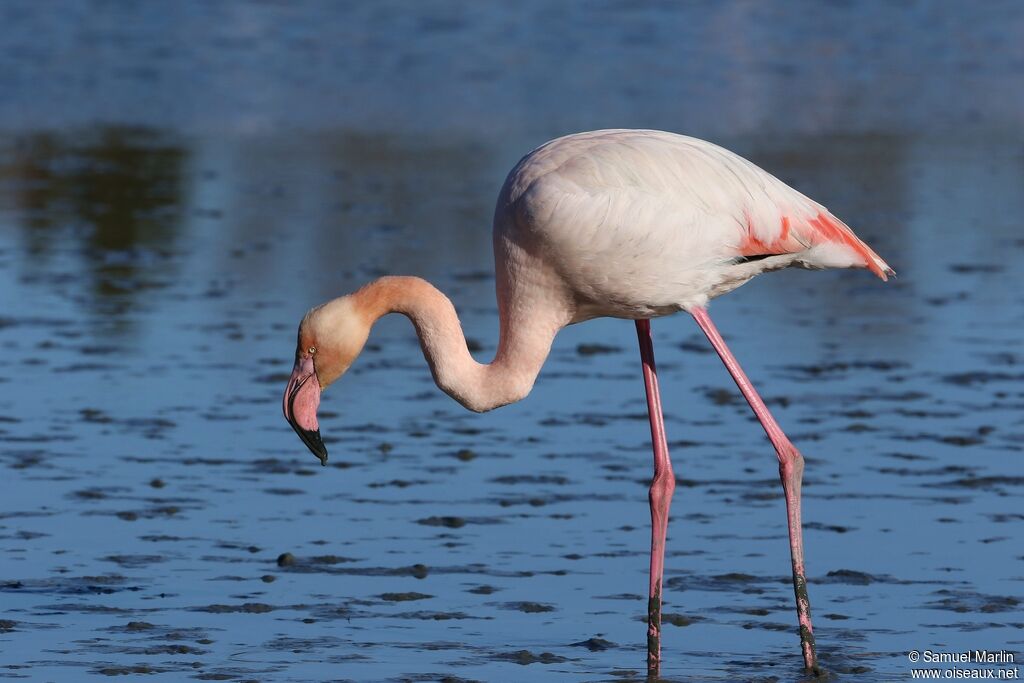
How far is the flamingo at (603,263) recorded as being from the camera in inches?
243

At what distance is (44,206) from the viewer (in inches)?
570

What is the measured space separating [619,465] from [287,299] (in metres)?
3.84

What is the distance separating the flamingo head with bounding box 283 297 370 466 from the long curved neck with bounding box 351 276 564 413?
5 centimetres

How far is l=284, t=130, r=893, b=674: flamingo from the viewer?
6184 mm

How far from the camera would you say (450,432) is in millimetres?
8672

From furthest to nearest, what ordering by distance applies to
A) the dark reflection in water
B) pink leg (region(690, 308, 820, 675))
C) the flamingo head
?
the dark reflection in water → the flamingo head → pink leg (region(690, 308, 820, 675))

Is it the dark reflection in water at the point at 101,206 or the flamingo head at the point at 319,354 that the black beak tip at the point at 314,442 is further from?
the dark reflection in water at the point at 101,206

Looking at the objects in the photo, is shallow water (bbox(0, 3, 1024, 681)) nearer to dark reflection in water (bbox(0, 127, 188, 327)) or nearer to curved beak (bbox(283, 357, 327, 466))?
dark reflection in water (bbox(0, 127, 188, 327))

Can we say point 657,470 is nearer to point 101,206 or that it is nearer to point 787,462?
point 787,462

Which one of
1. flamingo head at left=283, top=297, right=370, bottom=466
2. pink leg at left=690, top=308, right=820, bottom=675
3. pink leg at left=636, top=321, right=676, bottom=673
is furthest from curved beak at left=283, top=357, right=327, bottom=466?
pink leg at left=690, top=308, right=820, bottom=675

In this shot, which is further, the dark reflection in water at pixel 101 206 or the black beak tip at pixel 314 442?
the dark reflection in water at pixel 101 206

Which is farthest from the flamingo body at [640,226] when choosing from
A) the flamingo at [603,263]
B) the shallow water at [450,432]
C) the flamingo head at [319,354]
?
the shallow water at [450,432]

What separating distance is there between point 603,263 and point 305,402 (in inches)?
42.4

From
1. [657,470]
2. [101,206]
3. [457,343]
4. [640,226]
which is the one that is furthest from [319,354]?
[101,206]
